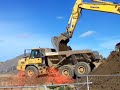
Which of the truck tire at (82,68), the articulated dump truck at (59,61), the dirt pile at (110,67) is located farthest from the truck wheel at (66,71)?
the dirt pile at (110,67)

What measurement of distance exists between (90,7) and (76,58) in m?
4.78

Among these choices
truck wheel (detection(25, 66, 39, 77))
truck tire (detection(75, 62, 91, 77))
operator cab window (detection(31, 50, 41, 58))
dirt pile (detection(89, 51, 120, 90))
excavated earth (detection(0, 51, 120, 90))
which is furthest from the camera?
operator cab window (detection(31, 50, 41, 58))

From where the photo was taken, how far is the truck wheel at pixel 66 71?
28909 millimetres

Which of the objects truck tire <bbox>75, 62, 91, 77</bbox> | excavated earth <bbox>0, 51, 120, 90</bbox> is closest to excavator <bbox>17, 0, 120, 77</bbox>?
truck tire <bbox>75, 62, 91, 77</bbox>

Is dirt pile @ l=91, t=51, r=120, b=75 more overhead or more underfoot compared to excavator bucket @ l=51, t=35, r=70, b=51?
more underfoot

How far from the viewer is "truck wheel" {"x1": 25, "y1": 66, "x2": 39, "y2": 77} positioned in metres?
29.7

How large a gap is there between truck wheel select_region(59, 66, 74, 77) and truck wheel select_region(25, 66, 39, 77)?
2063mm

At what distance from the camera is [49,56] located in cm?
3030

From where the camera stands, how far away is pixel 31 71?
1189 inches

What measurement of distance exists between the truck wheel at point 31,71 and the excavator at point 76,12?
8.59 feet

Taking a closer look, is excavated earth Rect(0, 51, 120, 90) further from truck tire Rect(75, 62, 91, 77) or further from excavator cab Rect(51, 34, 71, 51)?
excavator cab Rect(51, 34, 71, 51)

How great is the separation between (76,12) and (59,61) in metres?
4.68

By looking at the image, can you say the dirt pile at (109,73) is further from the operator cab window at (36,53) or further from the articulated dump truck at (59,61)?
the operator cab window at (36,53)

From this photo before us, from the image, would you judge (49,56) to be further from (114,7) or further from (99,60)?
(114,7)
